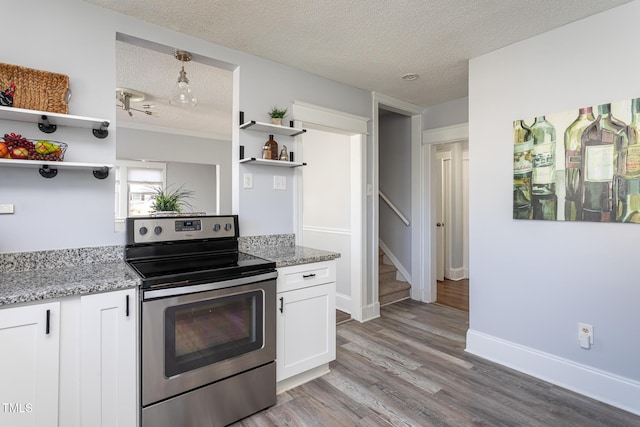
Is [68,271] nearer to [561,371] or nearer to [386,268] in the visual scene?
[561,371]

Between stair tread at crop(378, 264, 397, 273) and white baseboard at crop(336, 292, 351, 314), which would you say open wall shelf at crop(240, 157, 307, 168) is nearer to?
white baseboard at crop(336, 292, 351, 314)

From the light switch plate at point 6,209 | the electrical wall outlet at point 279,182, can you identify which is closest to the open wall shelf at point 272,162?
the electrical wall outlet at point 279,182

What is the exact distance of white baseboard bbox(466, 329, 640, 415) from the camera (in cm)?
197

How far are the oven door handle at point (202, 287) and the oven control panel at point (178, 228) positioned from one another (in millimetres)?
535

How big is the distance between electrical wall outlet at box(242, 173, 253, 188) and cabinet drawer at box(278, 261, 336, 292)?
809 mm

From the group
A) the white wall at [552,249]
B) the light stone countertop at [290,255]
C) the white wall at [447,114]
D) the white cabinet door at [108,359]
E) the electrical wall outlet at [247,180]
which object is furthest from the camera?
the white wall at [447,114]

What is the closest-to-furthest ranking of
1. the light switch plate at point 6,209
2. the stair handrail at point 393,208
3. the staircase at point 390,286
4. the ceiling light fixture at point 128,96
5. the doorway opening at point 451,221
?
1. the light switch plate at point 6,209
2. the ceiling light fixture at point 128,96
3. the staircase at point 390,286
4. the stair handrail at point 393,208
5. the doorway opening at point 451,221

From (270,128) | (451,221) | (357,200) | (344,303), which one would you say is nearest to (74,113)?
(270,128)

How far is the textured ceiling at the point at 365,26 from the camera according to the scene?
6.46 ft

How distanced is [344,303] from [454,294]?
175 centimetres

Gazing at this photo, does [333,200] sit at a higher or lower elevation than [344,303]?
higher

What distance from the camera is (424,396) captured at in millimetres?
2096

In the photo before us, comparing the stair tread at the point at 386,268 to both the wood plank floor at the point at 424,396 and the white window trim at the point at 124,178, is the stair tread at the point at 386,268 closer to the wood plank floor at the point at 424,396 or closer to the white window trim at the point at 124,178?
the wood plank floor at the point at 424,396

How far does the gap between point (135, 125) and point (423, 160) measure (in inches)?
172
